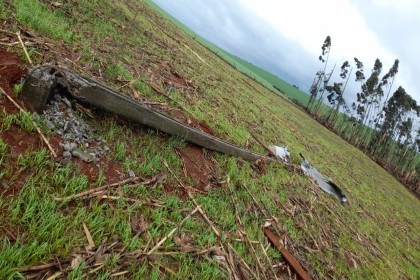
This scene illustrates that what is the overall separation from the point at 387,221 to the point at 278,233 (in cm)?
799

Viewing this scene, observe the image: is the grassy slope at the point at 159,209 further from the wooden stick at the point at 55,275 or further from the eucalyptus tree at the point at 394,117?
the eucalyptus tree at the point at 394,117

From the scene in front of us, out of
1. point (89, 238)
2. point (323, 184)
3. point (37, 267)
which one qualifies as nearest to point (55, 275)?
point (37, 267)

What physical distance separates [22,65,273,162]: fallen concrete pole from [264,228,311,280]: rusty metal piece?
1.77m

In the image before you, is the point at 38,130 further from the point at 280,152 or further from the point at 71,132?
the point at 280,152

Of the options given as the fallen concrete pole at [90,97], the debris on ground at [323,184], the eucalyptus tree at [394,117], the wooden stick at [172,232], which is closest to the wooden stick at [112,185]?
the wooden stick at [172,232]

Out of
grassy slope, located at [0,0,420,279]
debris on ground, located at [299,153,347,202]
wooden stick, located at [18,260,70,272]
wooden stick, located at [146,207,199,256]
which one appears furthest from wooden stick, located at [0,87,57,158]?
debris on ground, located at [299,153,347,202]

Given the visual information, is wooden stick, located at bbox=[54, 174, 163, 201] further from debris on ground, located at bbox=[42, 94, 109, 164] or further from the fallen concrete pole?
the fallen concrete pole

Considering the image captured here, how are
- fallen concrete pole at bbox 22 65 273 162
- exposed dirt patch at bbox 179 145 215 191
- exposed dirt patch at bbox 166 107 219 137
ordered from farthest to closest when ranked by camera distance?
1. exposed dirt patch at bbox 166 107 219 137
2. exposed dirt patch at bbox 179 145 215 191
3. fallen concrete pole at bbox 22 65 273 162

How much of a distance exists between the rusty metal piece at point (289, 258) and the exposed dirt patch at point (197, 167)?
1.14m

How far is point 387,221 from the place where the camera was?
10.6m

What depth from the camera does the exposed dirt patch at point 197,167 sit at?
4.40 m

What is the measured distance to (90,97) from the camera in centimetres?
362

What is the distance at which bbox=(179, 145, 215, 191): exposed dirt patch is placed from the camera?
173 inches

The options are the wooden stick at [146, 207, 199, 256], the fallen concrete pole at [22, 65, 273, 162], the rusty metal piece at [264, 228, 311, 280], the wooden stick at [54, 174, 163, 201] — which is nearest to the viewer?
the wooden stick at [54, 174, 163, 201]
